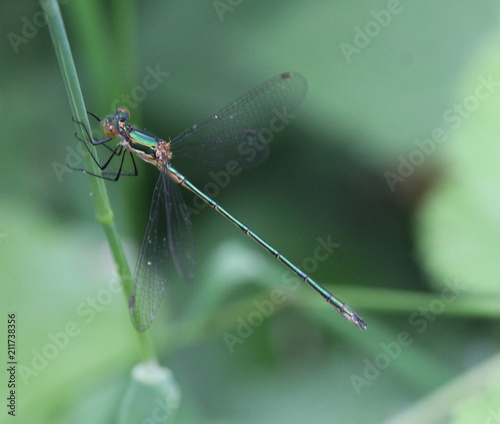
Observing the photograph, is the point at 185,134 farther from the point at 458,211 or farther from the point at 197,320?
the point at 458,211

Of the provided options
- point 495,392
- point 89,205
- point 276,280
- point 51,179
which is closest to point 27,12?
point 51,179
